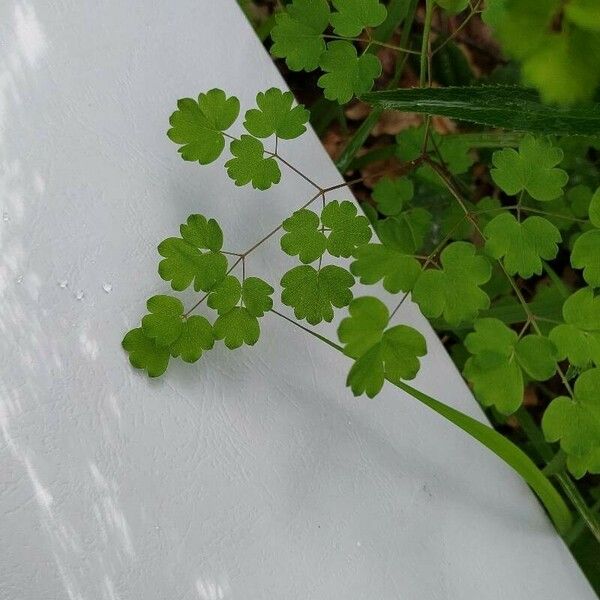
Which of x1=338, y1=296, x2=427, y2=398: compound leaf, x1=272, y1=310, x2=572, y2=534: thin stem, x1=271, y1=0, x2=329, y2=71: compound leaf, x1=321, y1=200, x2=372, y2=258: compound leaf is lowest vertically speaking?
x1=272, y1=310, x2=572, y2=534: thin stem

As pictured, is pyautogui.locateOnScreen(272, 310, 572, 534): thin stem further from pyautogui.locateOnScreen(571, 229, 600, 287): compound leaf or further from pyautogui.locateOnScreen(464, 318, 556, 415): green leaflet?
pyautogui.locateOnScreen(571, 229, 600, 287): compound leaf

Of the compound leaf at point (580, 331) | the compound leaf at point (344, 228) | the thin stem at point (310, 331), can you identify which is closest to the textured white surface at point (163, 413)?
A: the thin stem at point (310, 331)

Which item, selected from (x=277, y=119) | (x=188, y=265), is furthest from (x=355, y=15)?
(x=188, y=265)

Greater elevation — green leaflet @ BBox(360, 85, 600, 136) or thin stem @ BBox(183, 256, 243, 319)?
green leaflet @ BBox(360, 85, 600, 136)

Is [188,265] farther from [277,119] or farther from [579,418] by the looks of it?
[579,418]

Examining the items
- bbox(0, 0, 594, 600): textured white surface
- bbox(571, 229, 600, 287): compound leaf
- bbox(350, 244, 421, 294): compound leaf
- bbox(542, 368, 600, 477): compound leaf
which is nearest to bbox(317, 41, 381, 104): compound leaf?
bbox(0, 0, 594, 600): textured white surface

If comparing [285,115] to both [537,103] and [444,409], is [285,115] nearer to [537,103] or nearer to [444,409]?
[537,103]

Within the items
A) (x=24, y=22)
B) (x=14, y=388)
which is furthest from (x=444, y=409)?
(x=24, y=22)
